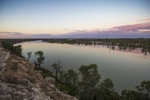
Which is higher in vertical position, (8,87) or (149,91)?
(8,87)

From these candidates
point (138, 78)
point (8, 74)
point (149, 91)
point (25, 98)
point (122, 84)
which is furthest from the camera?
point (138, 78)

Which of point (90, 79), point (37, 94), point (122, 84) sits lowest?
point (122, 84)

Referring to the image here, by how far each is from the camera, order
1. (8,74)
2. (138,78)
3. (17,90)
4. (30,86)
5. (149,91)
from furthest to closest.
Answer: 1. (138,78)
2. (149,91)
3. (8,74)
4. (30,86)
5. (17,90)

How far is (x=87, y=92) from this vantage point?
32906 mm

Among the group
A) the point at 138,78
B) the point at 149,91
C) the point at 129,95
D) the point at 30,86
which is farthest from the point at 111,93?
the point at 30,86

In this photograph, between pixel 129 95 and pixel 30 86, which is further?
pixel 129 95

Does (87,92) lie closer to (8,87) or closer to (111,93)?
(111,93)

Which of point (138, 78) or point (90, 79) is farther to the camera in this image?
point (138, 78)

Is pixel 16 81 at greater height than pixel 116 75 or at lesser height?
greater

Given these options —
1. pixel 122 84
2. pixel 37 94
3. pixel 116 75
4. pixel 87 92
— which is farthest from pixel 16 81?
pixel 116 75

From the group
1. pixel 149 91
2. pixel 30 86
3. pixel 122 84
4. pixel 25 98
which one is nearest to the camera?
pixel 25 98

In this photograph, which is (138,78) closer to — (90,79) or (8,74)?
(90,79)

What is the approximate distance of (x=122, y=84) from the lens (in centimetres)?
3950

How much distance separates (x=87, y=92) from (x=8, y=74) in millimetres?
21140
